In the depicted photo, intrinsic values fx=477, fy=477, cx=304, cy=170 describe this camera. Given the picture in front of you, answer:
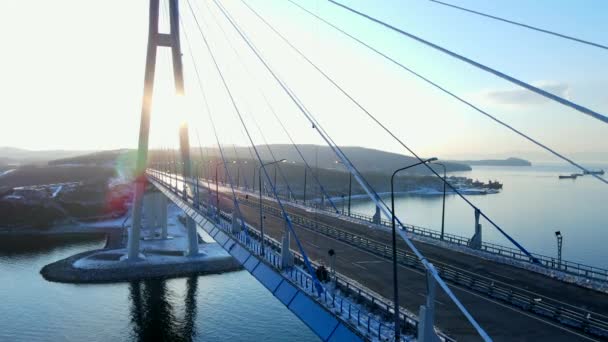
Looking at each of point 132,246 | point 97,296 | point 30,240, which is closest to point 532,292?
point 97,296

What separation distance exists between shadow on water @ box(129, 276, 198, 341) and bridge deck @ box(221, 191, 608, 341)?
8928mm

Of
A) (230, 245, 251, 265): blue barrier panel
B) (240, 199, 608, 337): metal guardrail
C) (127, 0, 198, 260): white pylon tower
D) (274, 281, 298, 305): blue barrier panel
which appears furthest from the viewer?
(127, 0, 198, 260): white pylon tower

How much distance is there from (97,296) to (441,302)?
3024 centimetres

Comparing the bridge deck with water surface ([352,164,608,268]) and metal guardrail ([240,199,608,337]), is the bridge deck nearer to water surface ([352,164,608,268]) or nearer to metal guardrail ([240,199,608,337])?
metal guardrail ([240,199,608,337])

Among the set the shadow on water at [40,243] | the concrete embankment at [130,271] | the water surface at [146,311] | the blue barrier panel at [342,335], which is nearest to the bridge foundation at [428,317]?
the blue barrier panel at [342,335]

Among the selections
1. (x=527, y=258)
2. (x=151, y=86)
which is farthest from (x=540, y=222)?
(x=151, y=86)

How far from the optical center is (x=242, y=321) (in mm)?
31500

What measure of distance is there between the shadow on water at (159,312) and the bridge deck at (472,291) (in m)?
8.93

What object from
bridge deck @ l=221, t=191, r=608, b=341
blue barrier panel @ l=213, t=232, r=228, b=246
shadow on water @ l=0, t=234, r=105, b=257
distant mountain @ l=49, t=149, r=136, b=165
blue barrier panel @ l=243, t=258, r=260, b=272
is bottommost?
shadow on water @ l=0, t=234, r=105, b=257

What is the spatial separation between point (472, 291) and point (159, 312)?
24.0 m

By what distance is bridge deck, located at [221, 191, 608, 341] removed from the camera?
14.5 m

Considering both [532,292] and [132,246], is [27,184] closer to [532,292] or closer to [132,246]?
[132,246]

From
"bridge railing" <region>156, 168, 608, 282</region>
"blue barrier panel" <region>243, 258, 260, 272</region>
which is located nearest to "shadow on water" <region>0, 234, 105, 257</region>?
"bridge railing" <region>156, 168, 608, 282</region>

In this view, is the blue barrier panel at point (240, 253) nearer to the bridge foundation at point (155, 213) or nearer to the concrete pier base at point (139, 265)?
the concrete pier base at point (139, 265)
